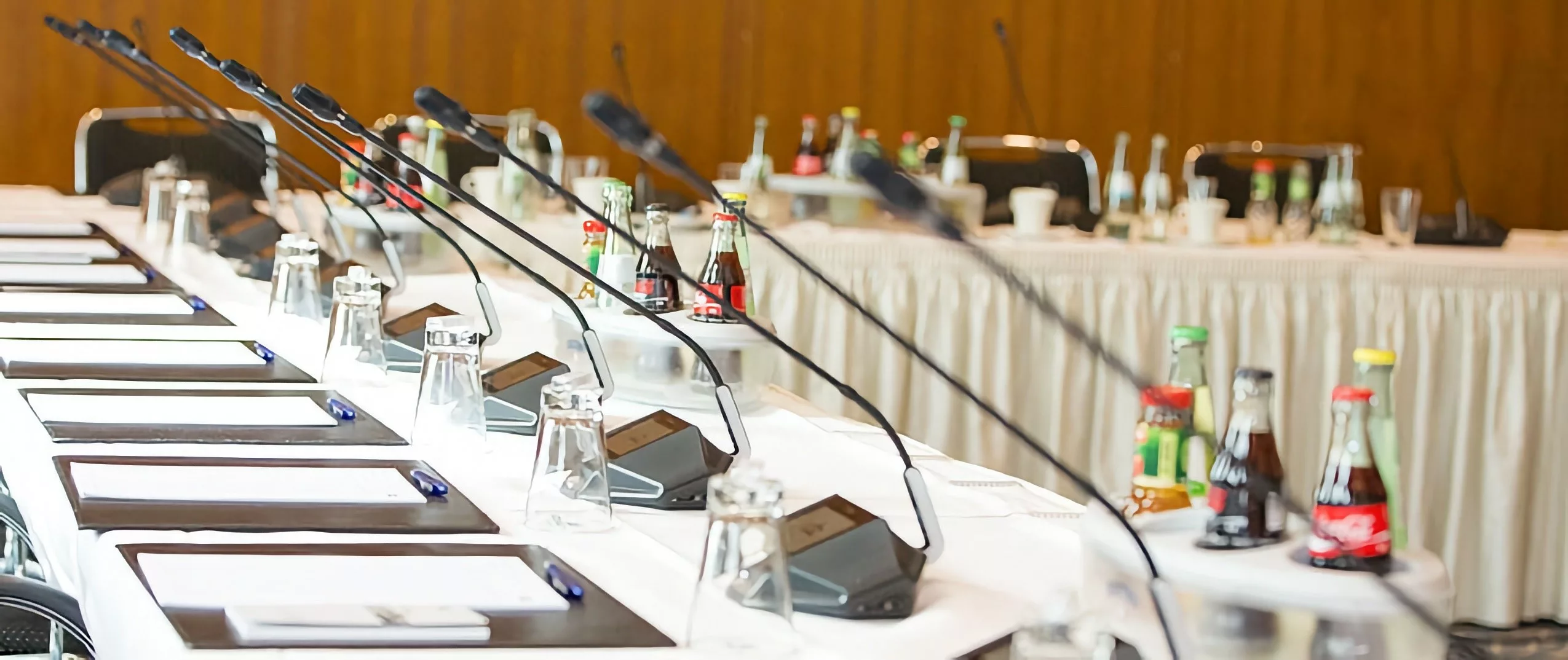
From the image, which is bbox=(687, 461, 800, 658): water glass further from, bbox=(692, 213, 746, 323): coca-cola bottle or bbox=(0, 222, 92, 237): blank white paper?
bbox=(0, 222, 92, 237): blank white paper

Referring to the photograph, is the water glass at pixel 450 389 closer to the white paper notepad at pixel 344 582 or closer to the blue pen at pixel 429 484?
the blue pen at pixel 429 484

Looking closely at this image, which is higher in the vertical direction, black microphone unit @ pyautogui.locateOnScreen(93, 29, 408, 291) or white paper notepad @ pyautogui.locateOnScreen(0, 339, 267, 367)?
black microphone unit @ pyautogui.locateOnScreen(93, 29, 408, 291)

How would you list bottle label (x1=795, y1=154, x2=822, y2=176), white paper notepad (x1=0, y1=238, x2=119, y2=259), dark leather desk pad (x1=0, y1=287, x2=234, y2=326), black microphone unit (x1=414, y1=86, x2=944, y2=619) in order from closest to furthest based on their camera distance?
black microphone unit (x1=414, y1=86, x2=944, y2=619)
dark leather desk pad (x1=0, y1=287, x2=234, y2=326)
white paper notepad (x1=0, y1=238, x2=119, y2=259)
bottle label (x1=795, y1=154, x2=822, y2=176)

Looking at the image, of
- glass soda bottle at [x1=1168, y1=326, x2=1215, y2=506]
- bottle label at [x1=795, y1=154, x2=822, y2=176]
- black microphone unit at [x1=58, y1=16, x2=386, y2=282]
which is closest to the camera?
glass soda bottle at [x1=1168, y1=326, x2=1215, y2=506]

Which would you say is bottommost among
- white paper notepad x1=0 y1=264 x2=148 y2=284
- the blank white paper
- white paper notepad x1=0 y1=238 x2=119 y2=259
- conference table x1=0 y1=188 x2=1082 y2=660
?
conference table x1=0 y1=188 x2=1082 y2=660

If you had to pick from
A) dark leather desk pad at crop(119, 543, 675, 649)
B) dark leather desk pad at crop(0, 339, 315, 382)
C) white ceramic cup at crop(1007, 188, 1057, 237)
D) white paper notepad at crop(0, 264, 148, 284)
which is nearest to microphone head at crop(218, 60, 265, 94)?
dark leather desk pad at crop(0, 339, 315, 382)

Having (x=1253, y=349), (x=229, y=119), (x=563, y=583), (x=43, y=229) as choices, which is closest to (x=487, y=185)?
(x=43, y=229)

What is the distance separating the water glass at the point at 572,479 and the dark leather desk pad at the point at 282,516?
44mm

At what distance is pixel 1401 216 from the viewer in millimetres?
3932

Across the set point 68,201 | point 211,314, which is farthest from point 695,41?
point 211,314

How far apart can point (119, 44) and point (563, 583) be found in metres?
0.94

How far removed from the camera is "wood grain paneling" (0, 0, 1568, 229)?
5617 millimetres

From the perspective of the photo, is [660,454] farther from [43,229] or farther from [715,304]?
[43,229]

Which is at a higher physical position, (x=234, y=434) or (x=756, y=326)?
(x=756, y=326)
